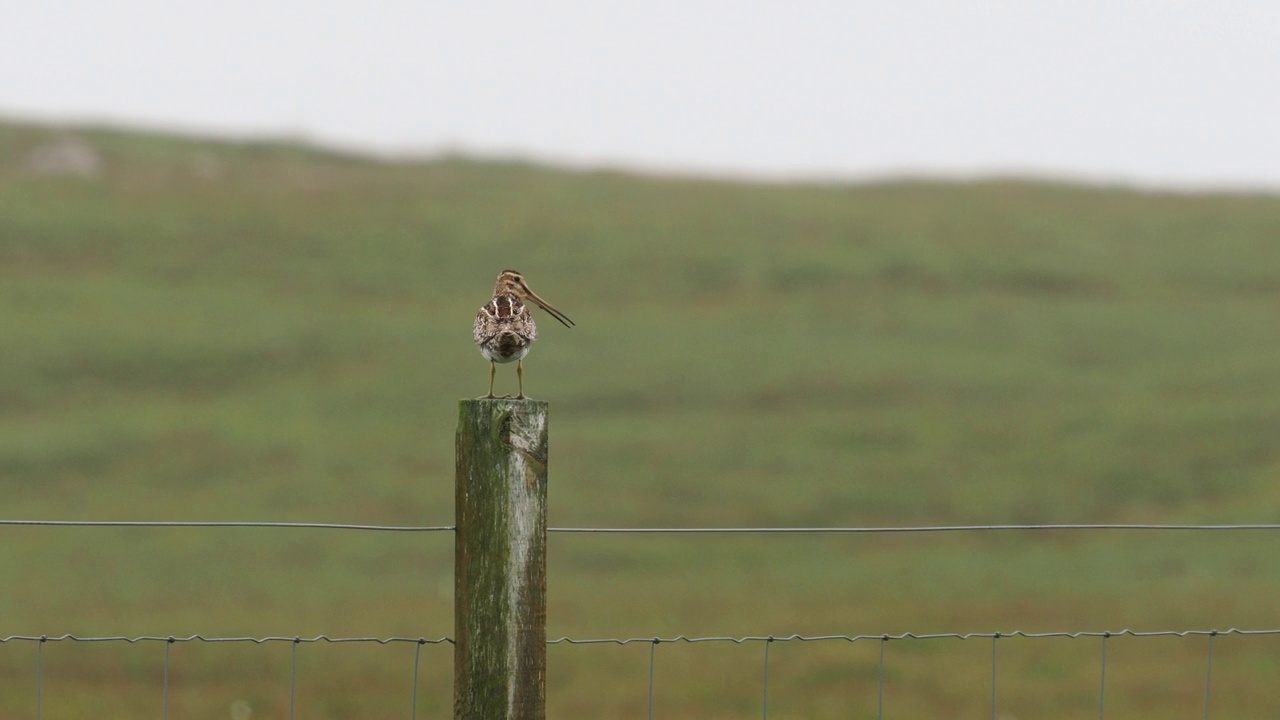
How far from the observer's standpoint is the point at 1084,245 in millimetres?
48312

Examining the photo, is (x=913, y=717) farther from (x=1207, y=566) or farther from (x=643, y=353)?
(x=643, y=353)

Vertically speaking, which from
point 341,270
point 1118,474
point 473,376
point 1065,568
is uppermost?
point 341,270

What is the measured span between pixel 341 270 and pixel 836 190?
19123 mm

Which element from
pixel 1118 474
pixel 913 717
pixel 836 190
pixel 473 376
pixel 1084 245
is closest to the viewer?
pixel 913 717

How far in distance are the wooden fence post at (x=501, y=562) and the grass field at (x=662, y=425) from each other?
856 centimetres

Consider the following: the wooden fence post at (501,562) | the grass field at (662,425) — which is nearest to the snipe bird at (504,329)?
the wooden fence post at (501,562)

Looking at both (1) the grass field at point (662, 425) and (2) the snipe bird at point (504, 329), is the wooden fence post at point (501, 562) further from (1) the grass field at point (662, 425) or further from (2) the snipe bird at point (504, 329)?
(1) the grass field at point (662, 425)

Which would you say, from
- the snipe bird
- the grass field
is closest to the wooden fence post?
the snipe bird

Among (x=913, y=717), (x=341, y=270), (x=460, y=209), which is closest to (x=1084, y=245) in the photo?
(x=460, y=209)

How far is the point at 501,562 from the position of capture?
4.82 m

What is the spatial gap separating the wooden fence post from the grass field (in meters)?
8.56

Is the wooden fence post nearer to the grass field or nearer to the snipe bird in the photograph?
the snipe bird

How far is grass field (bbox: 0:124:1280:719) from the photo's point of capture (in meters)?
16.0

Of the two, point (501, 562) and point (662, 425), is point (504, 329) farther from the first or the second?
point (662, 425)
